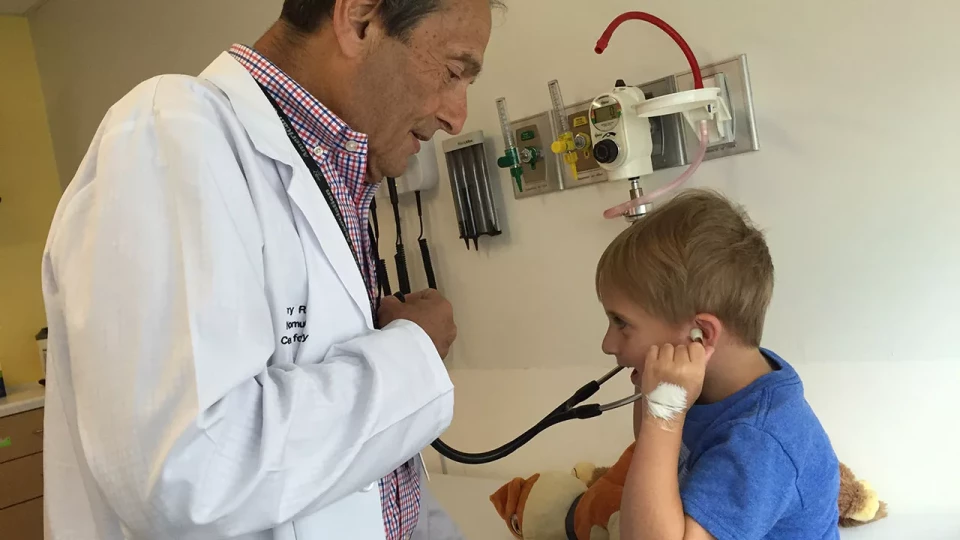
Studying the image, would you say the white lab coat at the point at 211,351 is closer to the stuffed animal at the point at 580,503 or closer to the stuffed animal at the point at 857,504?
the stuffed animal at the point at 580,503

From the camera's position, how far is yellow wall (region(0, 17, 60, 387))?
3.22m

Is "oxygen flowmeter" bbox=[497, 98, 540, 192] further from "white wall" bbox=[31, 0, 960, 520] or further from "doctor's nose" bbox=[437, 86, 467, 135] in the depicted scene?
"doctor's nose" bbox=[437, 86, 467, 135]

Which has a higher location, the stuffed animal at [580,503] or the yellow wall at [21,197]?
the yellow wall at [21,197]

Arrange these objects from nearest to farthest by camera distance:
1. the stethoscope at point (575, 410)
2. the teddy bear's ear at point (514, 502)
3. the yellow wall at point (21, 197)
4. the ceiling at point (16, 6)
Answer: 1. the stethoscope at point (575, 410)
2. the teddy bear's ear at point (514, 502)
3. the ceiling at point (16, 6)
4. the yellow wall at point (21, 197)

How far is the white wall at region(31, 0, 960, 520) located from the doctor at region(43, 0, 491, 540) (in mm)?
677

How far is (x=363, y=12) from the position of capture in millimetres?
919

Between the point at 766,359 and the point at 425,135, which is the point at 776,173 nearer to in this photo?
the point at 766,359

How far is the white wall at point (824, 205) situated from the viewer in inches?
50.1

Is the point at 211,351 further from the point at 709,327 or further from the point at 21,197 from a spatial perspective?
the point at 21,197

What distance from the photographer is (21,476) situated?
275cm

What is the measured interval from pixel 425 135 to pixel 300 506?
58cm

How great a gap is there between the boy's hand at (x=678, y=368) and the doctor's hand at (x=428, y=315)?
29 centimetres

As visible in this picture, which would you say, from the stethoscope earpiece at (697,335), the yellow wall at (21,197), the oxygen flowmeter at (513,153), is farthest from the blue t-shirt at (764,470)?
the yellow wall at (21,197)

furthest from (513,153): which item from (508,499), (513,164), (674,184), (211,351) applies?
(211,351)
